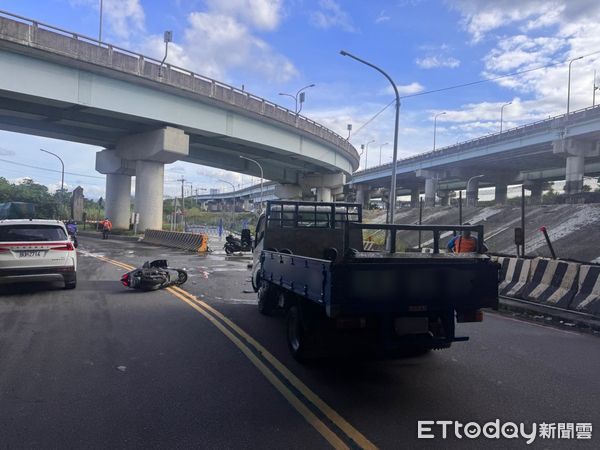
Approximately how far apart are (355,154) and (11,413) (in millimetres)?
47623

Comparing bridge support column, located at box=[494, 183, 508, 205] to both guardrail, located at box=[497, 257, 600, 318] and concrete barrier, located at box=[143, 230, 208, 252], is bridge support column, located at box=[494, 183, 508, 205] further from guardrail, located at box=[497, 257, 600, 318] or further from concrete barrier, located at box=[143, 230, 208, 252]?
guardrail, located at box=[497, 257, 600, 318]

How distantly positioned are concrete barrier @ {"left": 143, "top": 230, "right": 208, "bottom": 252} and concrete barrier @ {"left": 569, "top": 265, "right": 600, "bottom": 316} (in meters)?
20.8

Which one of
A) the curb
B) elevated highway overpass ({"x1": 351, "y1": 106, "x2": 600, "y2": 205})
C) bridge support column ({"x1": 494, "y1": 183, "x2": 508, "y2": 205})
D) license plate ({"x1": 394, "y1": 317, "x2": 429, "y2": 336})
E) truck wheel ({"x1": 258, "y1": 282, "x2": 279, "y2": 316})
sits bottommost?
the curb

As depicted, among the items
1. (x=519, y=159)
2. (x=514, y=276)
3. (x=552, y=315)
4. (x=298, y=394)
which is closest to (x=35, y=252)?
(x=298, y=394)

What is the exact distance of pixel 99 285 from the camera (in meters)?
13.2

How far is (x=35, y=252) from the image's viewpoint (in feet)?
36.0

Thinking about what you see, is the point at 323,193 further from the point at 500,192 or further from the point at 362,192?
the point at 362,192

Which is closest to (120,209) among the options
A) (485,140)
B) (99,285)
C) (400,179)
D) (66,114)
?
(66,114)

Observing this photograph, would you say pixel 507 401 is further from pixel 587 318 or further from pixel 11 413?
pixel 587 318

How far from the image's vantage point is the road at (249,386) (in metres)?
4.14

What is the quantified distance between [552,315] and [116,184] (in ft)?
127

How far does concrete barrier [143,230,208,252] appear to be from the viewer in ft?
92.0

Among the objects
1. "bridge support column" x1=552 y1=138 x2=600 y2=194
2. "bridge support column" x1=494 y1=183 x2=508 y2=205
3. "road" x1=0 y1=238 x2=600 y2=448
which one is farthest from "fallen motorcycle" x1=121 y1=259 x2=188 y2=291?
"bridge support column" x1=494 y1=183 x2=508 y2=205

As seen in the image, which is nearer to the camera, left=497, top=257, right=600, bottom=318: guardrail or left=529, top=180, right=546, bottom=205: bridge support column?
left=497, top=257, right=600, bottom=318: guardrail
